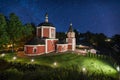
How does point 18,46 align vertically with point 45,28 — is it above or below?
below

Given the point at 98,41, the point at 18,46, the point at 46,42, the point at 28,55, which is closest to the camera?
the point at 28,55

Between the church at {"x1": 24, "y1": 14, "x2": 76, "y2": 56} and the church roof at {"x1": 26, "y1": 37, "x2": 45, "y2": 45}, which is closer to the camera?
the church at {"x1": 24, "y1": 14, "x2": 76, "y2": 56}

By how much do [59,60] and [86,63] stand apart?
16.9 feet

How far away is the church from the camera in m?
47.7

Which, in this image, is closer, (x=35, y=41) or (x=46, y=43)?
(x=35, y=41)

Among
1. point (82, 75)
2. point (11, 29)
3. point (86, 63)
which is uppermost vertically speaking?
point (11, 29)

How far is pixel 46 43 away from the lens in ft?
168

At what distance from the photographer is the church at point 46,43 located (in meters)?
Answer: 47.7

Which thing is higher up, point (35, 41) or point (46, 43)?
point (35, 41)

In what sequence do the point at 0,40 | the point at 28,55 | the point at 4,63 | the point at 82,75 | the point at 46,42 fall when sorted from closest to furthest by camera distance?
the point at 82,75 → the point at 4,63 → the point at 0,40 → the point at 28,55 → the point at 46,42

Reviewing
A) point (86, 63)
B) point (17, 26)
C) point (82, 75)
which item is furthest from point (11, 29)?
point (82, 75)

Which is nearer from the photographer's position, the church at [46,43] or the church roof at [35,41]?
the church at [46,43]

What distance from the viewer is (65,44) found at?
53844 mm

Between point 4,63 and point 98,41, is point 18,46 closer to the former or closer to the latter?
point 4,63
